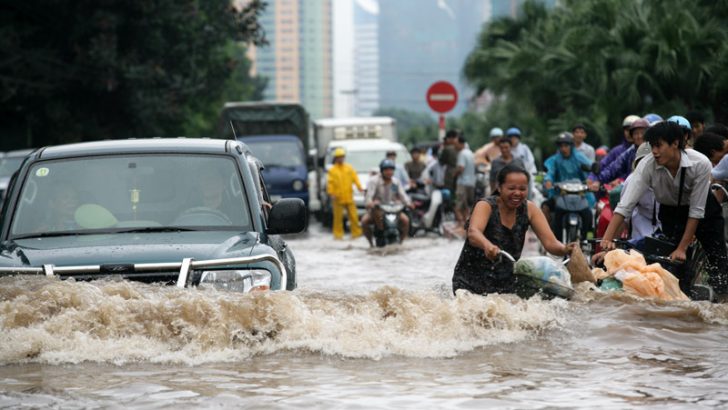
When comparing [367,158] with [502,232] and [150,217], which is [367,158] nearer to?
[502,232]

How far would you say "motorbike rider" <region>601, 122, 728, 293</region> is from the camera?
10.4 metres

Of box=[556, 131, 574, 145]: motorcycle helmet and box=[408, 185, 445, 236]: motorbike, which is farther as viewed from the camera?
box=[408, 185, 445, 236]: motorbike

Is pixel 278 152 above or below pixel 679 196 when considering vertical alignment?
below

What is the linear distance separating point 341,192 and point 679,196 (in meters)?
16.2

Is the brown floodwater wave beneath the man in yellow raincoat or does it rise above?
above

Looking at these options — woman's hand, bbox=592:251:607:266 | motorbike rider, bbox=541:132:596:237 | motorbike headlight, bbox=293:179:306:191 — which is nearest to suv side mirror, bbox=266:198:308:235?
woman's hand, bbox=592:251:607:266

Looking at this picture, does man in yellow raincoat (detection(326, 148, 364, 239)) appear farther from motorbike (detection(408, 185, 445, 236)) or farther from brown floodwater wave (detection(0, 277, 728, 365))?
brown floodwater wave (detection(0, 277, 728, 365))

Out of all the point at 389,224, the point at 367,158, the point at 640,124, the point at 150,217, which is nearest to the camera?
the point at 150,217

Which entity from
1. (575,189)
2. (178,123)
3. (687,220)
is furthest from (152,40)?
(687,220)

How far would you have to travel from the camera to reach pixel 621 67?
3005 centimetres

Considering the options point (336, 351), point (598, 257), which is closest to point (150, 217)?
point (336, 351)

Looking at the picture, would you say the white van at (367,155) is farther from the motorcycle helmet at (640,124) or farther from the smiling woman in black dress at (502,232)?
the smiling woman in black dress at (502,232)

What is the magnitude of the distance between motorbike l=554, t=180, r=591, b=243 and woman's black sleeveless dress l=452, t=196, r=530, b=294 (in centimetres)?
820

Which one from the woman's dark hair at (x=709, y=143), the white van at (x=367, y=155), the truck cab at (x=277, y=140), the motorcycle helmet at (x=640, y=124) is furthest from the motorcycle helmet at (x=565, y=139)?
the white van at (x=367, y=155)
